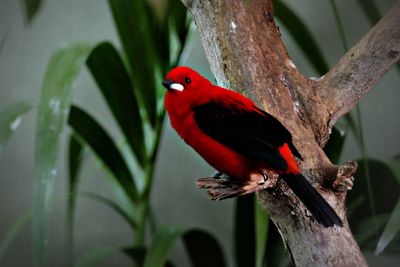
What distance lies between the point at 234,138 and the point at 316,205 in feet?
0.33

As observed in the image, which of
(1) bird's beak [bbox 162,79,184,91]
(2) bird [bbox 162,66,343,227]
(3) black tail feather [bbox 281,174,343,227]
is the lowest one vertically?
(3) black tail feather [bbox 281,174,343,227]

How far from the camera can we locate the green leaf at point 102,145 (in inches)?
40.5

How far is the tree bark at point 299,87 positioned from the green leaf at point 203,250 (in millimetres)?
531

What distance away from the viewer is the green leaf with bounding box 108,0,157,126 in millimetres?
1037

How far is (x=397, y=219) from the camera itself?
837 millimetres

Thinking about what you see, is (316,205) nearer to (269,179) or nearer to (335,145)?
(269,179)

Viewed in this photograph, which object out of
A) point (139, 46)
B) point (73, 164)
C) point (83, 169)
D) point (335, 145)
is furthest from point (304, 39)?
point (83, 169)

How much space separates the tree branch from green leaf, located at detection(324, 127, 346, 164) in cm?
28

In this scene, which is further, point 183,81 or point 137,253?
point 137,253

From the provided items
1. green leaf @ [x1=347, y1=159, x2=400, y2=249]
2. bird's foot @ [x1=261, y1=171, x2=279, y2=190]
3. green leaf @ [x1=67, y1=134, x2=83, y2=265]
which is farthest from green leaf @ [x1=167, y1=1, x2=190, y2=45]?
bird's foot @ [x1=261, y1=171, x2=279, y2=190]

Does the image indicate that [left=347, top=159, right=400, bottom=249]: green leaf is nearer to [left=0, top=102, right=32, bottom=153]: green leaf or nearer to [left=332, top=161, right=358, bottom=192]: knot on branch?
[left=332, top=161, right=358, bottom=192]: knot on branch

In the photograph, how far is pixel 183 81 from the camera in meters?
0.57

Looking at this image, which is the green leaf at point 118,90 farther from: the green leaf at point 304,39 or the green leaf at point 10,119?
the green leaf at point 304,39

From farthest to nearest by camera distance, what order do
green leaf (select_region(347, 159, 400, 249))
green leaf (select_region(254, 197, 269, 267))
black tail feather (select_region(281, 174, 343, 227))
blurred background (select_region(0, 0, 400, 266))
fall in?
1. blurred background (select_region(0, 0, 400, 266))
2. green leaf (select_region(347, 159, 400, 249))
3. green leaf (select_region(254, 197, 269, 267))
4. black tail feather (select_region(281, 174, 343, 227))
